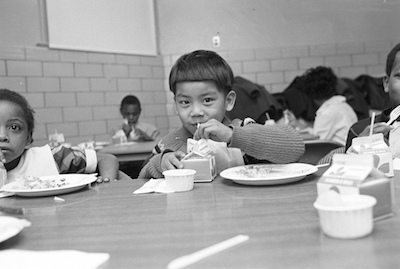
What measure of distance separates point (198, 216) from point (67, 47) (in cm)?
417

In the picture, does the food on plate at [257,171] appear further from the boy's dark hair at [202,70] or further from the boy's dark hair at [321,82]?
the boy's dark hair at [321,82]

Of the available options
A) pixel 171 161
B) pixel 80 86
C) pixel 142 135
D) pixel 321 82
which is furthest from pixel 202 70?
pixel 80 86

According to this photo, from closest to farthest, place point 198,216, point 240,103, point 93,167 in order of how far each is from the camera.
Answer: point 198,216 < point 93,167 < point 240,103

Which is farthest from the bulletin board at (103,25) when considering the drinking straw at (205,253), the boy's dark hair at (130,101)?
the drinking straw at (205,253)

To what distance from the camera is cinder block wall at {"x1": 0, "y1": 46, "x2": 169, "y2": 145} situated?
166 inches

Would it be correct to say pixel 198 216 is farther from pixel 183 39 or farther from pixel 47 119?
pixel 183 39

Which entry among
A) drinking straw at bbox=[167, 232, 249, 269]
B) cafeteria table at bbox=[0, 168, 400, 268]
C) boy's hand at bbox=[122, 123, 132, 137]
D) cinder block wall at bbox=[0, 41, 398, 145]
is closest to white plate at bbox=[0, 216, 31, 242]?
cafeteria table at bbox=[0, 168, 400, 268]

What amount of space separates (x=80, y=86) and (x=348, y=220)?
177 inches

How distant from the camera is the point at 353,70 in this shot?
18.1ft

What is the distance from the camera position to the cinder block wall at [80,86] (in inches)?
166

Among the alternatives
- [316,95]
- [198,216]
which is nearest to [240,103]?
[316,95]

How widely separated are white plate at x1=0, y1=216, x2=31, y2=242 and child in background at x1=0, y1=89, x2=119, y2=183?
782 millimetres

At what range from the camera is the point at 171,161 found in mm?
1421

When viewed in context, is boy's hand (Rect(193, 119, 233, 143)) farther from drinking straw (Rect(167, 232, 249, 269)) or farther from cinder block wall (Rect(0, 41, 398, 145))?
cinder block wall (Rect(0, 41, 398, 145))
